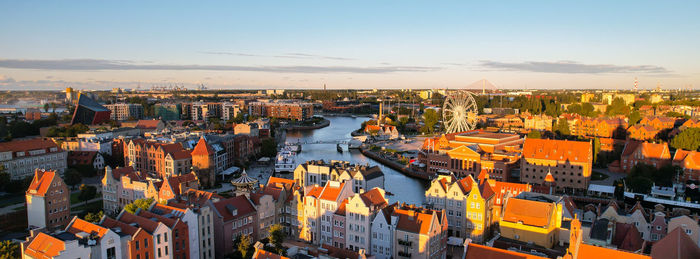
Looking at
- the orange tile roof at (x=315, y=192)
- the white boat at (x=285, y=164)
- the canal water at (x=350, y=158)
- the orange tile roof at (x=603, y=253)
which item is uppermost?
the orange tile roof at (x=603, y=253)

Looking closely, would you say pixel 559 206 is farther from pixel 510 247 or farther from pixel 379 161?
pixel 379 161

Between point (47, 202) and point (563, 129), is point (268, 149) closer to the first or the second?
point (47, 202)

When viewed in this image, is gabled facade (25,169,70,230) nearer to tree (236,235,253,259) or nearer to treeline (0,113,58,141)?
tree (236,235,253,259)

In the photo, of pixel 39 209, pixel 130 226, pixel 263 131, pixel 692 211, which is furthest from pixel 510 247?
pixel 263 131

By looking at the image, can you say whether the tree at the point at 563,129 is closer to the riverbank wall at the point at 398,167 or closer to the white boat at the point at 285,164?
the riverbank wall at the point at 398,167

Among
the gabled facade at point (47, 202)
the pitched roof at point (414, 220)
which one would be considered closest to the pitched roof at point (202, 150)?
the gabled facade at point (47, 202)

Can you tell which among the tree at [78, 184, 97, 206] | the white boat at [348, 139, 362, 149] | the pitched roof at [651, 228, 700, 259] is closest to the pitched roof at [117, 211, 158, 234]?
the tree at [78, 184, 97, 206]
